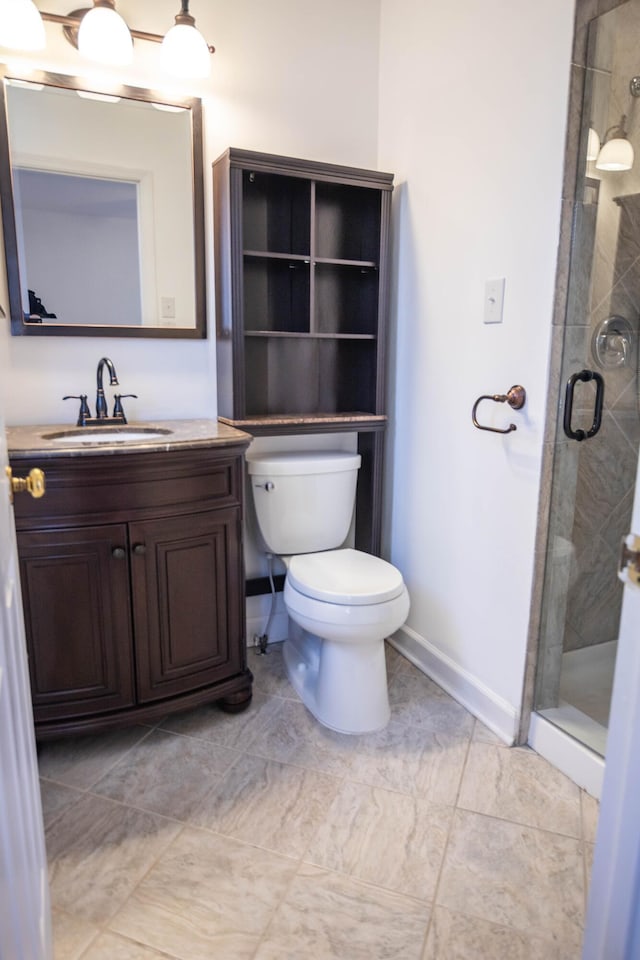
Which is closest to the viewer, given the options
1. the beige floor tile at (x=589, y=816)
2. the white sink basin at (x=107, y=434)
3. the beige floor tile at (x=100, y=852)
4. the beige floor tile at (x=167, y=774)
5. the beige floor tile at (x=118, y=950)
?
the beige floor tile at (x=118, y=950)

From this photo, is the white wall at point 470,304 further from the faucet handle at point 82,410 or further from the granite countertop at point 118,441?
the faucet handle at point 82,410

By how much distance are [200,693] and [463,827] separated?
2.66 ft

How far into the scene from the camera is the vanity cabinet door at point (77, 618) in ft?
5.09

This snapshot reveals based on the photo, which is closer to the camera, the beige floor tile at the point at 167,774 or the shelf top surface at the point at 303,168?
the beige floor tile at the point at 167,774

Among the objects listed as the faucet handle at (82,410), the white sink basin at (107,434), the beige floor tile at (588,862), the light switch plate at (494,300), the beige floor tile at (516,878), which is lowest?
the beige floor tile at (516,878)

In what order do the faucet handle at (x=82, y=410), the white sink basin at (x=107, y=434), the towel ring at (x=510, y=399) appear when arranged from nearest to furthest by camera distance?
the towel ring at (x=510, y=399) → the white sink basin at (x=107, y=434) → the faucet handle at (x=82, y=410)

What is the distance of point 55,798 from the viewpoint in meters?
1.56

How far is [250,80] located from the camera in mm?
2066

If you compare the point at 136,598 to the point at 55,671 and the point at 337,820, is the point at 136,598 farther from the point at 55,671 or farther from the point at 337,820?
the point at 337,820

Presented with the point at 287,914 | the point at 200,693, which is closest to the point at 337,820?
the point at 287,914

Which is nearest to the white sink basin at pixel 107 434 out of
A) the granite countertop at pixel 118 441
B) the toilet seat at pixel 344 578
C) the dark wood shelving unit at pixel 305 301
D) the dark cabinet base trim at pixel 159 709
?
the granite countertop at pixel 118 441

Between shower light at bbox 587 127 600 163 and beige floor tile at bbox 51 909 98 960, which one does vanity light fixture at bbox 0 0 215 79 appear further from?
beige floor tile at bbox 51 909 98 960

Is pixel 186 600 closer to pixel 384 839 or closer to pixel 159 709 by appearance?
pixel 159 709

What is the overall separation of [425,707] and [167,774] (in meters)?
0.84
